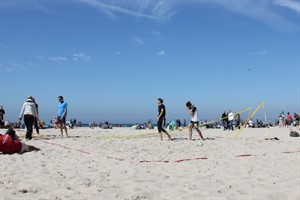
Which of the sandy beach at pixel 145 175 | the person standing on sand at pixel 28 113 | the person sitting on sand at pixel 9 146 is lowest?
the sandy beach at pixel 145 175

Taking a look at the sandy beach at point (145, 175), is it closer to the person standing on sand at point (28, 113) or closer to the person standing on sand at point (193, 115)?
the person standing on sand at point (28, 113)

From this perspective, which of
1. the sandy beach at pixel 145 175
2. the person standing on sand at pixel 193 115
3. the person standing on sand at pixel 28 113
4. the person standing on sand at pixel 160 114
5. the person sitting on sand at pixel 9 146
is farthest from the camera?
the person standing on sand at pixel 193 115

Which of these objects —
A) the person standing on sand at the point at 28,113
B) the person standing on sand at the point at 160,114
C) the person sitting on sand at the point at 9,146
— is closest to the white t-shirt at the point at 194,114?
the person standing on sand at the point at 160,114

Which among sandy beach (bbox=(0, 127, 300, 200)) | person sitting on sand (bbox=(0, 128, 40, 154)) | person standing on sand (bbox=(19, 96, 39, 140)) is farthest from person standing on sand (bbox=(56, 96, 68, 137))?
person sitting on sand (bbox=(0, 128, 40, 154))

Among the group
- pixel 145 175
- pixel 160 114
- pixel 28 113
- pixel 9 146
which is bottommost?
pixel 145 175

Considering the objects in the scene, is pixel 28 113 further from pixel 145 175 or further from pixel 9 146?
pixel 145 175

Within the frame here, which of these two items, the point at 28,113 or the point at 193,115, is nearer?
the point at 28,113

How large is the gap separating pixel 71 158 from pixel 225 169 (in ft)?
10.8

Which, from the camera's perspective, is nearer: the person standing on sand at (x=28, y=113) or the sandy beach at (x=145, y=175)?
the sandy beach at (x=145, y=175)

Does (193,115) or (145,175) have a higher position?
(193,115)

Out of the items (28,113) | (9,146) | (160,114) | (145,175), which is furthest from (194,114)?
(9,146)

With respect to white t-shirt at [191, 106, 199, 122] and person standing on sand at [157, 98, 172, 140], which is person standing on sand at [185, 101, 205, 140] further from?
person standing on sand at [157, 98, 172, 140]

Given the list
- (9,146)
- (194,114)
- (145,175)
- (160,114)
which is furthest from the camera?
(194,114)

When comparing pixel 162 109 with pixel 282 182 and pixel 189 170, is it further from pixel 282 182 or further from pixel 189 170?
pixel 282 182
